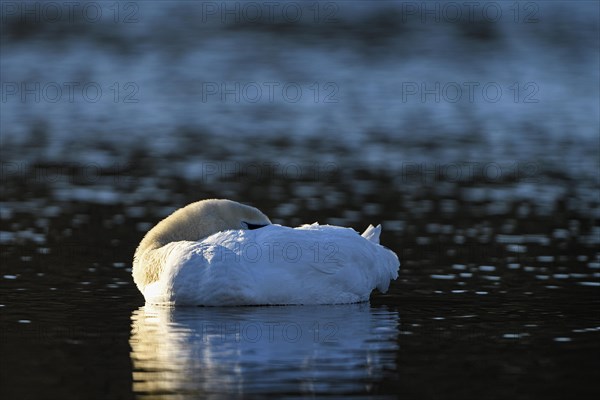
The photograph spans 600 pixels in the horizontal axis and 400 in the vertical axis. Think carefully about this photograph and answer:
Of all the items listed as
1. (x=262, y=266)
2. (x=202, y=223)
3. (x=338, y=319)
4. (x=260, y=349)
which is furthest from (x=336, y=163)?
(x=260, y=349)

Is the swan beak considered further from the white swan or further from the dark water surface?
the dark water surface

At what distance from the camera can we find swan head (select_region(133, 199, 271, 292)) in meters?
12.3

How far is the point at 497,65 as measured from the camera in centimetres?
3231

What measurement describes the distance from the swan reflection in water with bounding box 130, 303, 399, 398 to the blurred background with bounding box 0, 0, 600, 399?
0.15m

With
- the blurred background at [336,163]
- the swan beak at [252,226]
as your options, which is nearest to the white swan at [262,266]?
the swan beak at [252,226]

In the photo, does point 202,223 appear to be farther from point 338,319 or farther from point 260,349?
point 260,349

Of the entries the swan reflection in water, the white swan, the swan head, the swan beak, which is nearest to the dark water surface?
the swan reflection in water

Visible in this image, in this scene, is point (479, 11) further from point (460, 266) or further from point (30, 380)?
point (30, 380)

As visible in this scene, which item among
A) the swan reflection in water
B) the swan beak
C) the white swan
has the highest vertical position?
the swan beak

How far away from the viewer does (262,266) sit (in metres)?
11.2

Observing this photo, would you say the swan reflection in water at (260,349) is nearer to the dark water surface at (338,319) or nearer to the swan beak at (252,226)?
the dark water surface at (338,319)

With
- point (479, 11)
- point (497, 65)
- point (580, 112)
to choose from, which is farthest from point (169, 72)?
point (479, 11)

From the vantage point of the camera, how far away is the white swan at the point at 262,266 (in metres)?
11.2

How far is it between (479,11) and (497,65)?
10.8m
